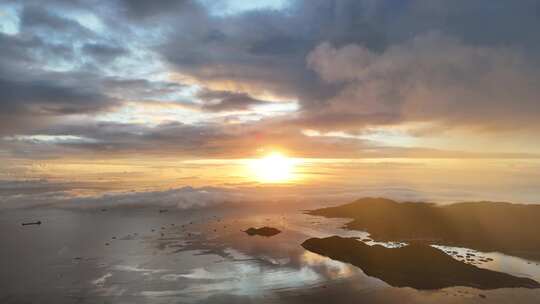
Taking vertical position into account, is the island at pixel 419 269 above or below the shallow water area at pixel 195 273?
above

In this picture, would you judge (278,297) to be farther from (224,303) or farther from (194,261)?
(194,261)

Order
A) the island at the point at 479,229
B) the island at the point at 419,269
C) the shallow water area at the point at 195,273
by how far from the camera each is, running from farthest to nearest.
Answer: the island at the point at 479,229, the island at the point at 419,269, the shallow water area at the point at 195,273

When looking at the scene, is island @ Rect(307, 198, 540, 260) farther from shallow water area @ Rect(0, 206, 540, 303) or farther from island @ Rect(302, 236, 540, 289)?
island @ Rect(302, 236, 540, 289)

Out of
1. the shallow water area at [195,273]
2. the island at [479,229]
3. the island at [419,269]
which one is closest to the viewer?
the shallow water area at [195,273]

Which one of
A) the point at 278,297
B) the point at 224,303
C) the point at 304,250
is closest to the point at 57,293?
the point at 224,303

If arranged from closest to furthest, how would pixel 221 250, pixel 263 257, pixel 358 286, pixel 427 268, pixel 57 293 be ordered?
pixel 57 293
pixel 358 286
pixel 427 268
pixel 263 257
pixel 221 250

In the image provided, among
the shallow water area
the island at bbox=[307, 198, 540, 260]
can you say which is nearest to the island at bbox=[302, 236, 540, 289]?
the shallow water area

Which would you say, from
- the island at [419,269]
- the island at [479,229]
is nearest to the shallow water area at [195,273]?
the island at [419,269]

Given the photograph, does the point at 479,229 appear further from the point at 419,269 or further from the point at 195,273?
the point at 195,273

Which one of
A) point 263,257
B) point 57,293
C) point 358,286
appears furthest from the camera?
point 263,257

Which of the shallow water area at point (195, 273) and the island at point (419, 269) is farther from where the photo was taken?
the island at point (419, 269)

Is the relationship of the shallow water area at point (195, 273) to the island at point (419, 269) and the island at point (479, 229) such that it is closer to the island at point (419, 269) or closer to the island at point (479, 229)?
the island at point (419, 269)
